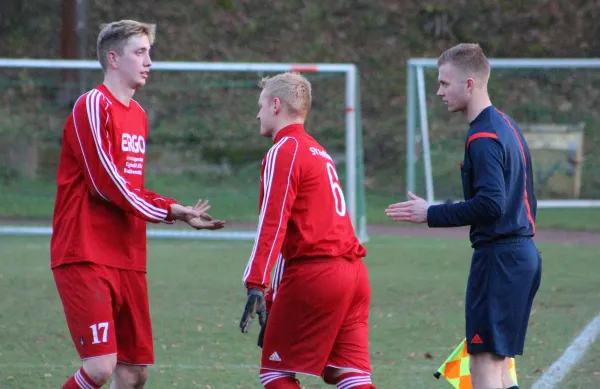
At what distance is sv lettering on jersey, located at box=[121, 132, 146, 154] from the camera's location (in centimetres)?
485

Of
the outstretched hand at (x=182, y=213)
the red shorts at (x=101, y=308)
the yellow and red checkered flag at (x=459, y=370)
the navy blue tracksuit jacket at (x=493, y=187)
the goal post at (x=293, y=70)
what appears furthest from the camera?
the goal post at (x=293, y=70)

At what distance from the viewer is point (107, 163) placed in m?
4.69

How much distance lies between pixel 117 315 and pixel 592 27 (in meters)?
21.0

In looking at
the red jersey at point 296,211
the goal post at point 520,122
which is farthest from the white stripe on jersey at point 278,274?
Result: the goal post at point 520,122

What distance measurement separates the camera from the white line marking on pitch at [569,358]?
6.30 metres

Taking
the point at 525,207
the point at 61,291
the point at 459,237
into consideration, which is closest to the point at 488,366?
the point at 525,207

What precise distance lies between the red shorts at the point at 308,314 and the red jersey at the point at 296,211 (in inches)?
2.9

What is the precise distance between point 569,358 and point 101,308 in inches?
141

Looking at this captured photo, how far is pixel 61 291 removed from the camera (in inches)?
188

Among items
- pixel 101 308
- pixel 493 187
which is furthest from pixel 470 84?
pixel 101 308

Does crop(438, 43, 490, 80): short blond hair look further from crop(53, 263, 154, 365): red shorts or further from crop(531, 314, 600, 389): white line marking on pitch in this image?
crop(531, 314, 600, 389): white line marking on pitch

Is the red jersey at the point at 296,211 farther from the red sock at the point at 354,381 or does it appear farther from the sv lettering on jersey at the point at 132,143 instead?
the sv lettering on jersey at the point at 132,143

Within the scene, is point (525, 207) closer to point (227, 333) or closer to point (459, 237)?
point (227, 333)

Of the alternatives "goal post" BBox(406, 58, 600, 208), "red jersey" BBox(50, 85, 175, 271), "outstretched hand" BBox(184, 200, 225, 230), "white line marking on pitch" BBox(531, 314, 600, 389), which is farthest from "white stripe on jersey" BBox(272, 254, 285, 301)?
"goal post" BBox(406, 58, 600, 208)
